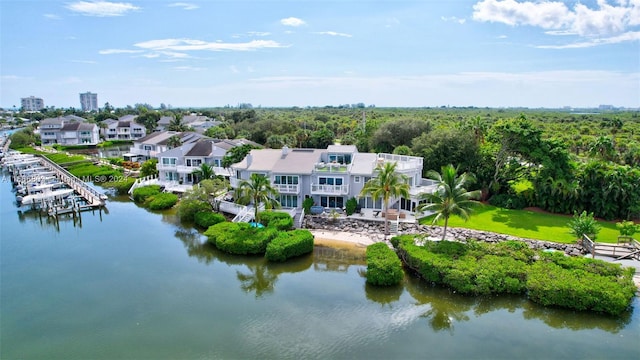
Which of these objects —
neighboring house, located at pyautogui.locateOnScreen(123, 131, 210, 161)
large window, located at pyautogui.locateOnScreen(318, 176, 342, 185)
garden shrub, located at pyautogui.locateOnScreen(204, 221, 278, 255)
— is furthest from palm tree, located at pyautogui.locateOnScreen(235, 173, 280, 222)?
neighboring house, located at pyautogui.locateOnScreen(123, 131, 210, 161)

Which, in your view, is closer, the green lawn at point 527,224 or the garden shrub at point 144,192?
the green lawn at point 527,224

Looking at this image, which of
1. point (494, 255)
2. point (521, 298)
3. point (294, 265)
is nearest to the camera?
point (521, 298)

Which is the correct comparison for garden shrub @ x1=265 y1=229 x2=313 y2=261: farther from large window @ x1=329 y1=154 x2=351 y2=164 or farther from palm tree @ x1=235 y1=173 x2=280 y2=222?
large window @ x1=329 y1=154 x2=351 y2=164

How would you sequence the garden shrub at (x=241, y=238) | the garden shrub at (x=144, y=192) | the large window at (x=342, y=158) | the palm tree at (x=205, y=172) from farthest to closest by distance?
the garden shrub at (x=144, y=192) < the palm tree at (x=205, y=172) < the large window at (x=342, y=158) < the garden shrub at (x=241, y=238)

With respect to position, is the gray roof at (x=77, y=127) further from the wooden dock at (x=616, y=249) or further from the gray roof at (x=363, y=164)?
the wooden dock at (x=616, y=249)

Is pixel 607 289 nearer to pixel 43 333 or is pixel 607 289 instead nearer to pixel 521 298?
pixel 521 298

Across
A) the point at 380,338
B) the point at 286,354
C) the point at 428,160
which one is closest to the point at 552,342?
the point at 380,338

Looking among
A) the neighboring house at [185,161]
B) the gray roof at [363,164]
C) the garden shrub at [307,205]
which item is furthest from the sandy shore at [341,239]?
the neighboring house at [185,161]

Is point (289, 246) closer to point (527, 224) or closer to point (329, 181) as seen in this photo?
point (329, 181)
